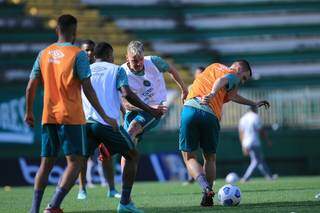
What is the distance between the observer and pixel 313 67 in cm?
3178

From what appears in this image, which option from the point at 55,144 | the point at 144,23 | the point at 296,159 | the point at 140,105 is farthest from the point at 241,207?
the point at 144,23

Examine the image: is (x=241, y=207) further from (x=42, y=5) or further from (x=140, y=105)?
(x=42, y=5)

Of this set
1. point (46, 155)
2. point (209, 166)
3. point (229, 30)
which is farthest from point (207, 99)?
point (229, 30)

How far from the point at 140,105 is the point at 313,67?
22.3 meters

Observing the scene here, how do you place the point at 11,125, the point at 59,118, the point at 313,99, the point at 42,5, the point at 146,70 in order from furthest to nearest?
the point at 42,5 → the point at 313,99 → the point at 11,125 → the point at 146,70 → the point at 59,118

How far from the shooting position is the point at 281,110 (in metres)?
26.0

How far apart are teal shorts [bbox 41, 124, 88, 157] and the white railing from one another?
1575cm

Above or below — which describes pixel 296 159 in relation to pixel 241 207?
below

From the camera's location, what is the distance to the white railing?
2550cm

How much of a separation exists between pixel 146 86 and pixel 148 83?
0.06 metres

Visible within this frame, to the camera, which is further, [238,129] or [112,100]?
[238,129]

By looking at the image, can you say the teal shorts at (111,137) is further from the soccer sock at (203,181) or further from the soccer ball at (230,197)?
the soccer ball at (230,197)

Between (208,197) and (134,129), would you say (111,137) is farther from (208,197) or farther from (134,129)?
(134,129)

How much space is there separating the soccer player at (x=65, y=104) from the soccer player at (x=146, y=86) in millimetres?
3463
